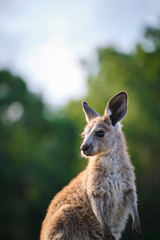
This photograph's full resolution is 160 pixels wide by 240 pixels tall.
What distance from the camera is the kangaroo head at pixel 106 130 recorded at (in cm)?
630

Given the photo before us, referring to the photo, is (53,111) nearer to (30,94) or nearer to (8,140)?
(30,94)

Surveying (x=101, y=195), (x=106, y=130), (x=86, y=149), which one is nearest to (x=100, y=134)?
(x=106, y=130)

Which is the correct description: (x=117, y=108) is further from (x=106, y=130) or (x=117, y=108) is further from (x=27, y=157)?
(x=27, y=157)

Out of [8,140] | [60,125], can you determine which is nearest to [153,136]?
[60,125]

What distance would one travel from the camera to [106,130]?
6.46 m

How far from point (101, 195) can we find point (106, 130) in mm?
1110

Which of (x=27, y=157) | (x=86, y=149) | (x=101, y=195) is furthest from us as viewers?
(x=27, y=157)

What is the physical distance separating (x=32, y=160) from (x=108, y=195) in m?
28.6

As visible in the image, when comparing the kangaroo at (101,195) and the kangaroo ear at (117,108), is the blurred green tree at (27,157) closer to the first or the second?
the kangaroo at (101,195)

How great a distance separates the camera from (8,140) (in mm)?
35750

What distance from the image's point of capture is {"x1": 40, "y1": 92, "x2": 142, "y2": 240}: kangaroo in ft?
19.5

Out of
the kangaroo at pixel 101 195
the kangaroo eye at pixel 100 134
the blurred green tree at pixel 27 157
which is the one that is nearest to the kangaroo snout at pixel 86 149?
the kangaroo at pixel 101 195

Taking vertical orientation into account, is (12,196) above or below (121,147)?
above

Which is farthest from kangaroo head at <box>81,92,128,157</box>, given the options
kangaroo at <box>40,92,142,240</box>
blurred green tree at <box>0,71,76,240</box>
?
blurred green tree at <box>0,71,76,240</box>
